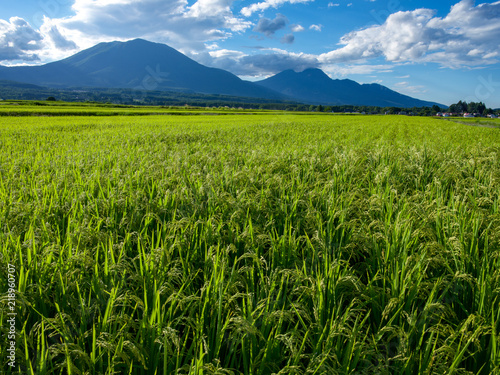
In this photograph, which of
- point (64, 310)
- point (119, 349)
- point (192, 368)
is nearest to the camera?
point (192, 368)

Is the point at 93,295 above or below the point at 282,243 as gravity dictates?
below

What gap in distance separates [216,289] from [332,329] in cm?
81

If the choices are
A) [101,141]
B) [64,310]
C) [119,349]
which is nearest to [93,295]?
[64,310]

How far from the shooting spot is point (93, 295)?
2.17 metres

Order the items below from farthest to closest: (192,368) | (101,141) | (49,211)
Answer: (101,141), (49,211), (192,368)

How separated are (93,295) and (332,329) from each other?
1779mm

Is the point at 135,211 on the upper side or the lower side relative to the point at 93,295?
upper

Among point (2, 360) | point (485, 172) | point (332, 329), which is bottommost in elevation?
point (2, 360)

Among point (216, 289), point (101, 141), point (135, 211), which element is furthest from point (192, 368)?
point (101, 141)

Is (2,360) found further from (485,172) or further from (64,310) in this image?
(485,172)

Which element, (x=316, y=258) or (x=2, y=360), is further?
(x=316, y=258)

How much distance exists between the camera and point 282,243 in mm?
2652

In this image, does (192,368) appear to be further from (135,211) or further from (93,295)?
(135,211)

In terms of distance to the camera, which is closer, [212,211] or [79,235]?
[79,235]
